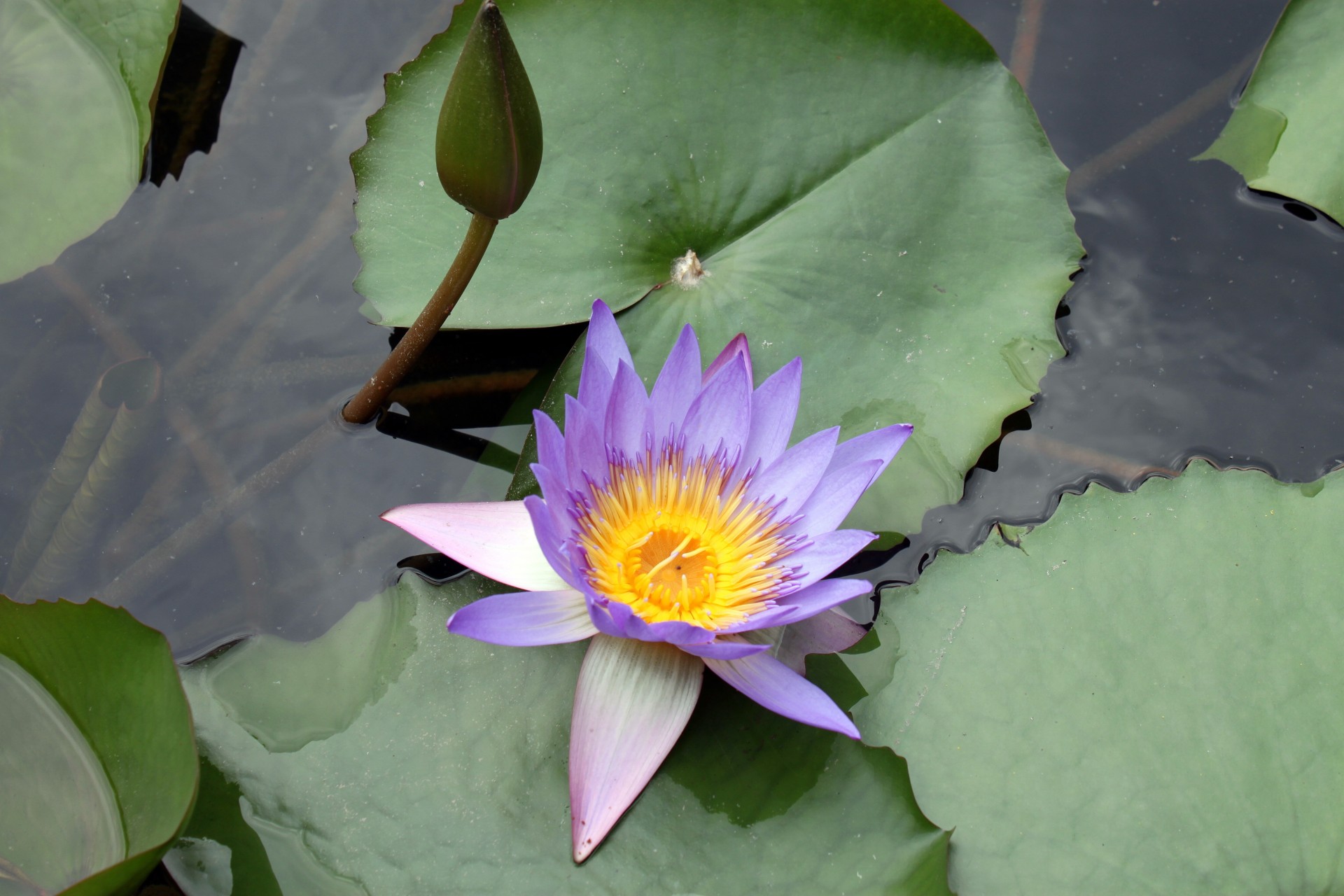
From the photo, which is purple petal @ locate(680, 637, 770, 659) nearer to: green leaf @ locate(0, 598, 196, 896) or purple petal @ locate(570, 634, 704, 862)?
purple petal @ locate(570, 634, 704, 862)

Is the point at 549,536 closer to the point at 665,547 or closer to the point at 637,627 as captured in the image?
the point at 637,627

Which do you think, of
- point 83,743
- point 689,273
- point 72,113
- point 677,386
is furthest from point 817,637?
point 72,113

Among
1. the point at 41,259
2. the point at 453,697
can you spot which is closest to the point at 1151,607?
the point at 453,697

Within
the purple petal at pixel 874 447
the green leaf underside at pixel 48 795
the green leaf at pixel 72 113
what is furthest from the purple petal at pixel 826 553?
the green leaf at pixel 72 113

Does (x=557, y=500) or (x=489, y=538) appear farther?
(x=489, y=538)

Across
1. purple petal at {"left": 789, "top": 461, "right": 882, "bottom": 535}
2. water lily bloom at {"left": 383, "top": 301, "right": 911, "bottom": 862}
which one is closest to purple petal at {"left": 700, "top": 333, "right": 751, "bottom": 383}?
water lily bloom at {"left": 383, "top": 301, "right": 911, "bottom": 862}

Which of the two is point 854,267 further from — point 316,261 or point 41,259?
point 41,259
